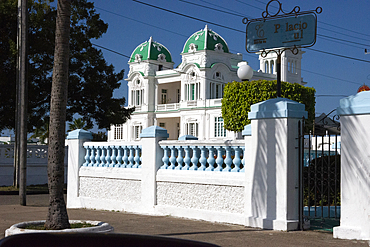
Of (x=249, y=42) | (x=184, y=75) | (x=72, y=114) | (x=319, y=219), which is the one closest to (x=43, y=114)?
(x=72, y=114)

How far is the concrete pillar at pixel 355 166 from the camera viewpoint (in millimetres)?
7469

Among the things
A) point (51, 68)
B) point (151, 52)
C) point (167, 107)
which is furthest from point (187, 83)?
point (51, 68)

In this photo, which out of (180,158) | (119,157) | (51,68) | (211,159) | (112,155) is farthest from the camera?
(51,68)

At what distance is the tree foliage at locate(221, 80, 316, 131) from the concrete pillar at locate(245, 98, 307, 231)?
106 feet

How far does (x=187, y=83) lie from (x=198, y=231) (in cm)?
5206

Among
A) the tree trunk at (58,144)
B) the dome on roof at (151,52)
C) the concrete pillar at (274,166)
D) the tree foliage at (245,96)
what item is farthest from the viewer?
the dome on roof at (151,52)

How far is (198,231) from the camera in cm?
861

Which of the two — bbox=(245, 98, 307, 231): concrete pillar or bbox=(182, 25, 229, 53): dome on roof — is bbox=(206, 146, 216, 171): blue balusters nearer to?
bbox=(245, 98, 307, 231): concrete pillar

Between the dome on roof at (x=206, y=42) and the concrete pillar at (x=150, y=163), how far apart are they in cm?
4666

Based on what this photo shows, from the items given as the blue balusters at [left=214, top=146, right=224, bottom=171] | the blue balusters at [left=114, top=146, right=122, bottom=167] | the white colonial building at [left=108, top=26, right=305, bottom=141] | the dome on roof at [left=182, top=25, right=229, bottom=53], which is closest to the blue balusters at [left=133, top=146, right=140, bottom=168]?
the blue balusters at [left=114, top=146, right=122, bottom=167]

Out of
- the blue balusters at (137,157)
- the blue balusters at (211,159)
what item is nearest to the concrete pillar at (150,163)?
the blue balusters at (137,157)

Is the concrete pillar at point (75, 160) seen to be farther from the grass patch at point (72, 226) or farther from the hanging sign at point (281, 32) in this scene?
the hanging sign at point (281, 32)

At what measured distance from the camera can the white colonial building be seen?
57.5m

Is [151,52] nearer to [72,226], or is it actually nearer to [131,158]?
[131,158]
